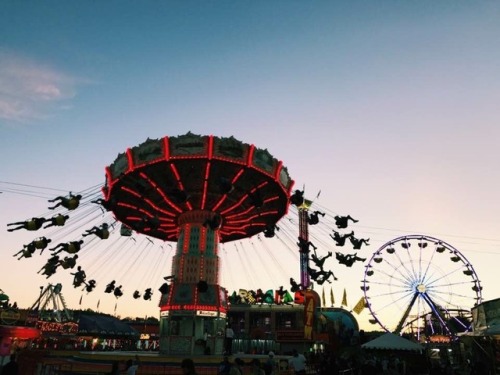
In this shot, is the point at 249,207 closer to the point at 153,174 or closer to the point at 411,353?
the point at 153,174

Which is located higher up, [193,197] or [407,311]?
[193,197]

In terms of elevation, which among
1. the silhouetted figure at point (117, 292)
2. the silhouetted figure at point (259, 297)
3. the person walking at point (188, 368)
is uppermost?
the silhouetted figure at point (259, 297)

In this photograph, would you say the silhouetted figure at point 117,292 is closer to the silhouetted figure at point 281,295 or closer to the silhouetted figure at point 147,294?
the silhouetted figure at point 147,294

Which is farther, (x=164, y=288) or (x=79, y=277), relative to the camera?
(x=164, y=288)

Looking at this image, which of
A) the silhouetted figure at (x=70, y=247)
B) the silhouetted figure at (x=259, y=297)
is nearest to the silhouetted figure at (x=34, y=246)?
the silhouetted figure at (x=70, y=247)

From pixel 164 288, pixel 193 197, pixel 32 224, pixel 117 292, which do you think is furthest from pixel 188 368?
pixel 117 292

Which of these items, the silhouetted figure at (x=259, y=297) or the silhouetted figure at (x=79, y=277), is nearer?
the silhouetted figure at (x=79, y=277)

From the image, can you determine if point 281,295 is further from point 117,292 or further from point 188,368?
point 188,368

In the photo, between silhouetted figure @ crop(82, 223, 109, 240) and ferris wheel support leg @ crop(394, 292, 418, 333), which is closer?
silhouetted figure @ crop(82, 223, 109, 240)

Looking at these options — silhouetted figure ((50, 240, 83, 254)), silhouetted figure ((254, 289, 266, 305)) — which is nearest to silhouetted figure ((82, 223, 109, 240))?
silhouetted figure ((50, 240, 83, 254))

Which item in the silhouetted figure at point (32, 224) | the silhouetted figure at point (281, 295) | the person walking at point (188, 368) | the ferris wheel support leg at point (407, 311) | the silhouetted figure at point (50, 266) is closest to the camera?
the person walking at point (188, 368)

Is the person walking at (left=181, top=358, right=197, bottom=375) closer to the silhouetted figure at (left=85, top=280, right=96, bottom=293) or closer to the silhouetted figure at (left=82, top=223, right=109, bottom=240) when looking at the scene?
the silhouetted figure at (left=82, top=223, right=109, bottom=240)

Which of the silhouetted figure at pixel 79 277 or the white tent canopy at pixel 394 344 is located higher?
the silhouetted figure at pixel 79 277

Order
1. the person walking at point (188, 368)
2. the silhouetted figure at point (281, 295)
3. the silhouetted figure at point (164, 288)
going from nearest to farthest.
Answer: the person walking at point (188, 368) < the silhouetted figure at point (164, 288) < the silhouetted figure at point (281, 295)
